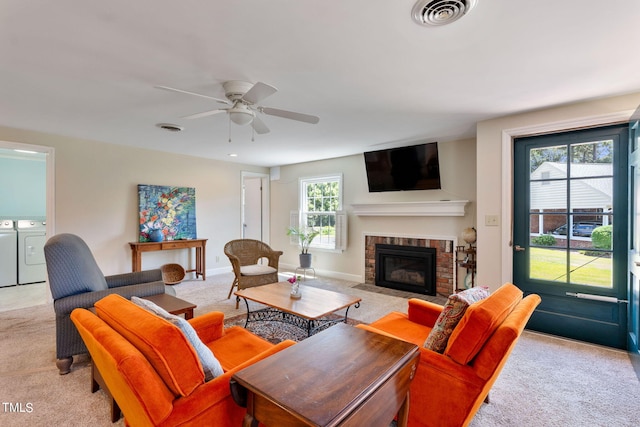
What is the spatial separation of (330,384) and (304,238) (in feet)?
16.0

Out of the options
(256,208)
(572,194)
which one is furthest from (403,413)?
(256,208)

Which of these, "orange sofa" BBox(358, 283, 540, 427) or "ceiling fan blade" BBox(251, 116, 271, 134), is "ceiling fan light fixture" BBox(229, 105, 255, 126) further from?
"orange sofa" BBox(358, 283, 540, 427)

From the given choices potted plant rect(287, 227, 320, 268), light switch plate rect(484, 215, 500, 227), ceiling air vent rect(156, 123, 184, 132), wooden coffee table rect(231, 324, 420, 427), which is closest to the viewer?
wooden coffee table rect(231, 324, 420, 427)

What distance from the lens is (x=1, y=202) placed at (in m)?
5.16

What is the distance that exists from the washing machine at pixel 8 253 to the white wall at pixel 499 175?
22.9 ft

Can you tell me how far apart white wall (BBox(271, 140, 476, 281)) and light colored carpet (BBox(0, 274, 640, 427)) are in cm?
196

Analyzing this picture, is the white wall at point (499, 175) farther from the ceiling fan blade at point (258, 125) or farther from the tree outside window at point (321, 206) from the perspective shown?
the tree outside window at point (321, 206)

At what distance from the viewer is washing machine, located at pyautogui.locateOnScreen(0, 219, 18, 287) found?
15.9ft

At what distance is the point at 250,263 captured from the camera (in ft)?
15.5

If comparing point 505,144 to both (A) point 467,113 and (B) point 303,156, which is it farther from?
(B) point 303,156

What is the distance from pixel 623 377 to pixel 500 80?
2457mm

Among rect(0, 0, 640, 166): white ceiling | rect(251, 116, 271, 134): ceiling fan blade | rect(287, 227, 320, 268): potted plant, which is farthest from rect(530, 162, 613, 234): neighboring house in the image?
rect(287, 227, 320, 268): potted plant

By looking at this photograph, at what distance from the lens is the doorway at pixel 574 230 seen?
2754 millimetres

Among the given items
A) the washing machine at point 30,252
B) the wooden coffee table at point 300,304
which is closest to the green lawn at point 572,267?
the wooden coffee table at point 300,304
